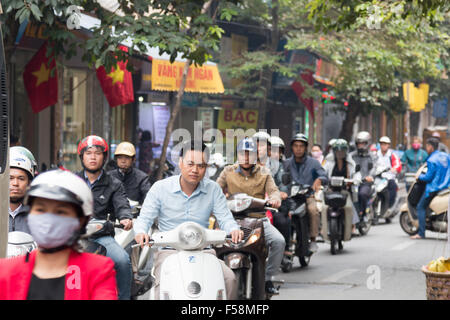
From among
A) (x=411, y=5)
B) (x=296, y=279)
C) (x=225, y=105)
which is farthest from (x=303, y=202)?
(x=225, y=105)

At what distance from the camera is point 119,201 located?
712cm

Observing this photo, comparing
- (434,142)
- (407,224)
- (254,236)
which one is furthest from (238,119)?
(254,236)

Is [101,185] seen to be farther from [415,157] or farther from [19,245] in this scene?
[415,157]

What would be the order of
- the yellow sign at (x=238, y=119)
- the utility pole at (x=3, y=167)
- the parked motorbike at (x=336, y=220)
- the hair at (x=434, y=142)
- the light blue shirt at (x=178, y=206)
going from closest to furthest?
the utility pole at (x=3, y=167), the light blue shirt at (x=178, y=206), the parked motorbike at (x=336, y=220), the hair at (x=434, y=142), the yellow sign at (x=238, y=119)

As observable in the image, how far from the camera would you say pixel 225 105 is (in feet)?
86.4

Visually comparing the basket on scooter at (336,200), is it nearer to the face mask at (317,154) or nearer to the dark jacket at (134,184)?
the dark jacket at (134,184)

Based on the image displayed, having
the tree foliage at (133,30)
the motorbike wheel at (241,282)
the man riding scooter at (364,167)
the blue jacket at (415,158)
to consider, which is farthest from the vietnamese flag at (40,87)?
the blue jacket at (415,158)

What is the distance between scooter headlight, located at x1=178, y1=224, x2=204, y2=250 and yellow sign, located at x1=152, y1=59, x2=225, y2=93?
38.1 feet

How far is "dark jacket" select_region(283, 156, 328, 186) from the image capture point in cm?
1158

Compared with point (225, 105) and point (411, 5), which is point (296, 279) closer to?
point (411, 5)

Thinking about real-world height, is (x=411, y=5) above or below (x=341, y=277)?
above

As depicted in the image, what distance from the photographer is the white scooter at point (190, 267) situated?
5242 millimetres

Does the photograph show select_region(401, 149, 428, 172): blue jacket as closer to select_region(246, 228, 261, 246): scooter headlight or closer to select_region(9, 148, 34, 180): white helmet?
select_region(246, 228, 261, 246): scooter headlight

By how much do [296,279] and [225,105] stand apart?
52.2ft
